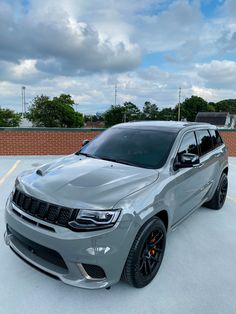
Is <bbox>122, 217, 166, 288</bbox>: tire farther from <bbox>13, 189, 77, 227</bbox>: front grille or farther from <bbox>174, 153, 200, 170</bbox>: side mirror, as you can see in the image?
<bbox>174, 153, 200, 170</bbox>: side mirror

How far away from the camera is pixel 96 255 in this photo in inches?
79.1

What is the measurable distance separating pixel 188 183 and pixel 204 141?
1168 mm

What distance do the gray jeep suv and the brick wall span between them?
7.46 metres

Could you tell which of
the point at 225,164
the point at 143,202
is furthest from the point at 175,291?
the point at 225,164

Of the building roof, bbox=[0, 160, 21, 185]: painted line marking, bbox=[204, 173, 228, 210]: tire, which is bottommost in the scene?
bbox=[0, 160, 21, 185]: painted line marking

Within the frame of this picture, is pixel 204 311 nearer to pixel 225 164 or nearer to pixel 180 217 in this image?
pixel 180 217

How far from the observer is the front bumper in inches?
79.1

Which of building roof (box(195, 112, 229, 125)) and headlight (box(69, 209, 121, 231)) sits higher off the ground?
building roof (box(195, 112, 229, 125))

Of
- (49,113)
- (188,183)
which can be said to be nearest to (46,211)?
(188,183)

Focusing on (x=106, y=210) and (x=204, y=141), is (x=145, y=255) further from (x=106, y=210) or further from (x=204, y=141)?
(x=204, y=141)

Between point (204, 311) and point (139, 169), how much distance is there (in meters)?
1.46

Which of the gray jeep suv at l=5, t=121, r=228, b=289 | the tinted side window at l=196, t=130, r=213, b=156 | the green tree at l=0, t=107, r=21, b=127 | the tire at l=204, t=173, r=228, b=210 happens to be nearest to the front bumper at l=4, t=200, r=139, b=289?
the gray jeep suv at l=5, t=121, r=228, b=289

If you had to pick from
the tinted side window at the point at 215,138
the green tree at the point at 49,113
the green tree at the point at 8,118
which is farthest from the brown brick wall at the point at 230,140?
the green tree at the point at 8,118

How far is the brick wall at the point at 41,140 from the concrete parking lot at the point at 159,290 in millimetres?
7560
